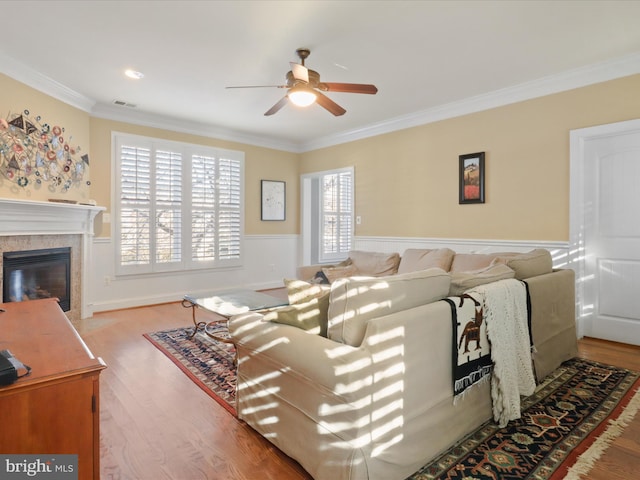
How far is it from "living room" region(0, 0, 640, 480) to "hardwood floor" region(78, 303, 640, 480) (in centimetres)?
173

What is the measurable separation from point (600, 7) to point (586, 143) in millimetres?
1449

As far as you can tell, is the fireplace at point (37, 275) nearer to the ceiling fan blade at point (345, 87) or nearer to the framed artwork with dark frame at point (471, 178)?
the ceiling fan blade at point (345, 87)

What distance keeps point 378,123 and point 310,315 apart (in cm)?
417

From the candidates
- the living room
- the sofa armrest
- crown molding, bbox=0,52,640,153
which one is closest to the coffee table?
the living room

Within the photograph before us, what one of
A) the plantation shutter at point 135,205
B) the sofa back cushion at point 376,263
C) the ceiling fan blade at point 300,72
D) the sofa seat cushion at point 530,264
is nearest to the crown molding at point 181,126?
the plantation shutter at point 135,205

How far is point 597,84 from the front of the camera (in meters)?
3.55

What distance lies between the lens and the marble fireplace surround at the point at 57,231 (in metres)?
3.50

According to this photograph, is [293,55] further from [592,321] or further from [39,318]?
[592,321]

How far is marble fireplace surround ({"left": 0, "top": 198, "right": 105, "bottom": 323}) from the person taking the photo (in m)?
3.50

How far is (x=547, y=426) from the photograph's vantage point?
2.11 meters

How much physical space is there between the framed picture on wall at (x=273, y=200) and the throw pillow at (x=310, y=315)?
4694 millimetres

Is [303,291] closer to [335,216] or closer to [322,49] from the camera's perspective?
[322,49]

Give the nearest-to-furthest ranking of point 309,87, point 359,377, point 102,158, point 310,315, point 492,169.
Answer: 1. point 359,377
2. point 310,315
3. point 309,87
4. point 492,169
5. point 102,158

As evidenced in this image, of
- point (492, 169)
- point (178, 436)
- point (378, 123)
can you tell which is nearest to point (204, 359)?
point (178, 436)
